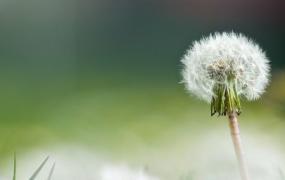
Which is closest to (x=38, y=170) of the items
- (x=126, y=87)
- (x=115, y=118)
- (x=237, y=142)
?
(x=115, y=118)

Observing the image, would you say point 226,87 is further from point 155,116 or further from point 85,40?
point 85,40

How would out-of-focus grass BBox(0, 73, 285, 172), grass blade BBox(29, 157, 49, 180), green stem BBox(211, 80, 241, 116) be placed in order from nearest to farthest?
green stem BBox(211, 80, 241, 116), grass blade BBox(29, 157, 49, 180), out-of-focus grass BBox(0, 73, 285, 172)

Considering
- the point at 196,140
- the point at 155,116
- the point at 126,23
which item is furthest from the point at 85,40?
the point at 196,140

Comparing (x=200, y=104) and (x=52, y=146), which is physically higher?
(x=200, y=104)

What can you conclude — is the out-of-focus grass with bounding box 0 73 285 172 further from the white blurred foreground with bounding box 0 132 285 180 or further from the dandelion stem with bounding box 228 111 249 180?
the dandelion stem with bounding box 228 111 249 180

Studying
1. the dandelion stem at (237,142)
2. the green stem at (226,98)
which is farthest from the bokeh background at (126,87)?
the green stem at (226,98)

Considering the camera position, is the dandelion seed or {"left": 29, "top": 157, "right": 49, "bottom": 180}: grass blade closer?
the dandelion seed

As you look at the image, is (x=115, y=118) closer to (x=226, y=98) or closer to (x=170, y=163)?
(x=170, y=163)

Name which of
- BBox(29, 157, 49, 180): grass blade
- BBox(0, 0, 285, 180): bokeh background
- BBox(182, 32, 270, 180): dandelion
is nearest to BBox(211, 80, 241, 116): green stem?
BBox(182, 32, 270, 180): dandelion
